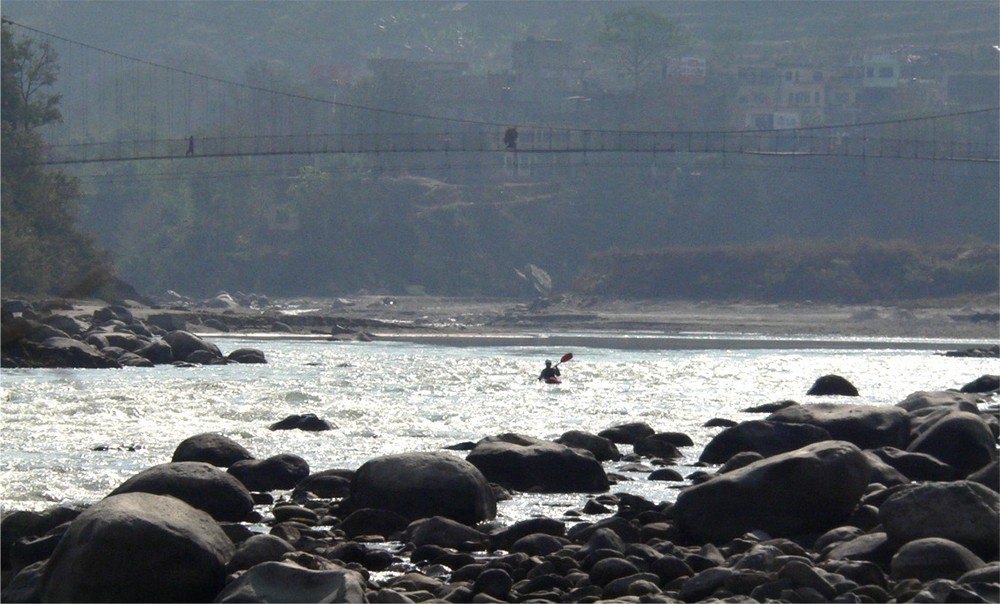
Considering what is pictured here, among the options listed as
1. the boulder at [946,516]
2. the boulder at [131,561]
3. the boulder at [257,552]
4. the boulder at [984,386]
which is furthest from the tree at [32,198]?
the boulder at [946,516]

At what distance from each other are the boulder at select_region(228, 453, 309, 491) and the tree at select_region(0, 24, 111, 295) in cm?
2405

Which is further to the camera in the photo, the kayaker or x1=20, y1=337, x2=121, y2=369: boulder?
the kayaker

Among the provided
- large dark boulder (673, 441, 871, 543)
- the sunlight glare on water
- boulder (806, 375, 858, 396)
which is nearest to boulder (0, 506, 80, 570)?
the sunlight glare on water

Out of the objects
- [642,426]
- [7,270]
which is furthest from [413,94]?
[642,426]

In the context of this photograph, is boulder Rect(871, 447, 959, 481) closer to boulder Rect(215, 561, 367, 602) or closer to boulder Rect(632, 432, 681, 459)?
boulder Rect(632, 432, 681, 459)

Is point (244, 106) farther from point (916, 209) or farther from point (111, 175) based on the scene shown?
point (916, 209)

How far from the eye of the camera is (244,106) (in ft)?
421

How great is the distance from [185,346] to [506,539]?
85.2 feet

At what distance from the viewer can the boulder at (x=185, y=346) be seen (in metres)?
37.8

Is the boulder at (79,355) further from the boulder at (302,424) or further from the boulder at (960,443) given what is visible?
the boulder at (960,443)

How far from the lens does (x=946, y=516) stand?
12.4 m

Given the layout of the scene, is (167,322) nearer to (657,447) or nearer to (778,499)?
(657,447)

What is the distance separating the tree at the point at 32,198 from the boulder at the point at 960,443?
26.8 m

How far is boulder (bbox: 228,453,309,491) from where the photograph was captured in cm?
1638
